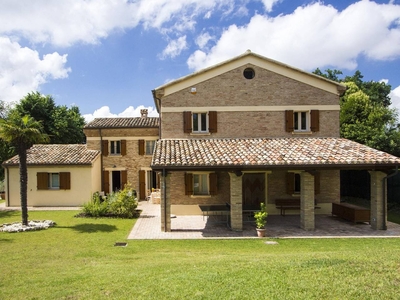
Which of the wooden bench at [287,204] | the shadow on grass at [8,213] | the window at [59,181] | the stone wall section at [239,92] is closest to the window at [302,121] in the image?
the stone wall section at [239,92]

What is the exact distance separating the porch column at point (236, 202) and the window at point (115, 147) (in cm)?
1376

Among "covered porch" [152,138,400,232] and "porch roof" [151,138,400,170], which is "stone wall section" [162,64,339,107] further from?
"covered porch" [152,138,400,232]

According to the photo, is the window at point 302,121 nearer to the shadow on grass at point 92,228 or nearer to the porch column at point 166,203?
the porch column at point 166,203

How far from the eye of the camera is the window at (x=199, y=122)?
16.5 m

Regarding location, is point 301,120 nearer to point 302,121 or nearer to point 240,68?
point 302,121

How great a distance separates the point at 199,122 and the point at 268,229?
6864mm

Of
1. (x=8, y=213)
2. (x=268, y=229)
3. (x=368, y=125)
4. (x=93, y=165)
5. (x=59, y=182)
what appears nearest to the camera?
(x=268, y=229)

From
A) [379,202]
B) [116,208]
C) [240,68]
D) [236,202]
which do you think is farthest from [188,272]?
[240,68]

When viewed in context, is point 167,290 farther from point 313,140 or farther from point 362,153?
point 313,140

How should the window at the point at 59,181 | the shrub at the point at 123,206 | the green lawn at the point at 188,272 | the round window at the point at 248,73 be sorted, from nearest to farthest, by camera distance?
the green lawn at the point at 188,272 → the shrub at the point at 123,206 → the round window at the point at 248,73 → the window at the point at 59,181

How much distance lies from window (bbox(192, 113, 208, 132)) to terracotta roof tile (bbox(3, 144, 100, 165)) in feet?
28.1

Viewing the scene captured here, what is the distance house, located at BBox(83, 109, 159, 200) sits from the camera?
77.7 ft

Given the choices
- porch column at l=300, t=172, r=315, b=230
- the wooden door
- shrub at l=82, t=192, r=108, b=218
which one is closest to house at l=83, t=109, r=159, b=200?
shrub at l=82, t=192, r=108, b=218

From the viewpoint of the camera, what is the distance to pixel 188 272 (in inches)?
266
